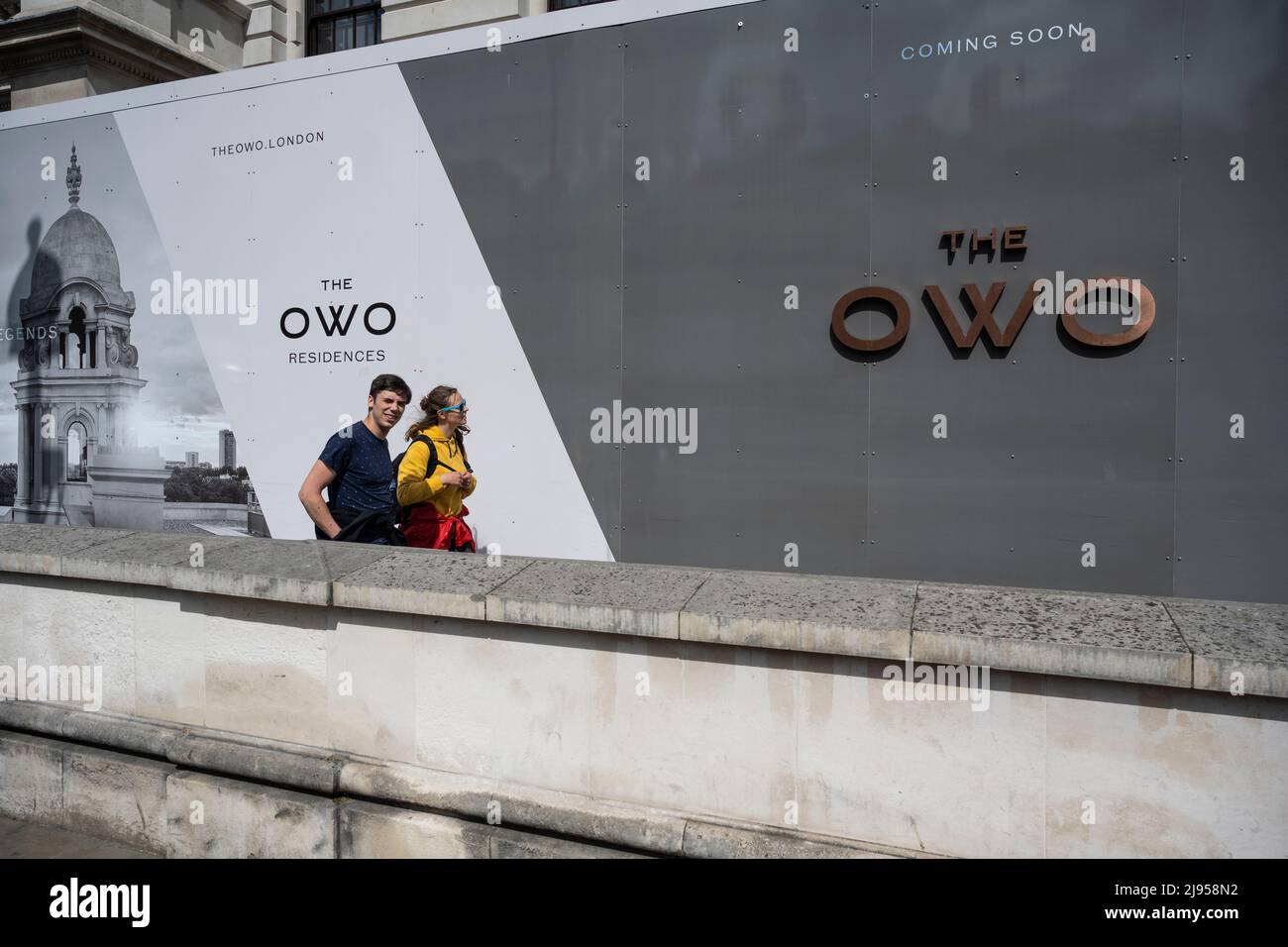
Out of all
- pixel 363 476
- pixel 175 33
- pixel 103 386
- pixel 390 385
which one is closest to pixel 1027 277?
pixel 390 385

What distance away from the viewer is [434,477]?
4.53 metres

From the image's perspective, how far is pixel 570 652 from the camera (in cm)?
289

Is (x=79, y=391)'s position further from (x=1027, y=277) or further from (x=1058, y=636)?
(x=1058, y=636)

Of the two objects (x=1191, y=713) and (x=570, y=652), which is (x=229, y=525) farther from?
(x=1191, y=713)

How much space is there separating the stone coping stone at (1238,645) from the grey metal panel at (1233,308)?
1.21m

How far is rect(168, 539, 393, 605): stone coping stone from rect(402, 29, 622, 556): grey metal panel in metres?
1.31

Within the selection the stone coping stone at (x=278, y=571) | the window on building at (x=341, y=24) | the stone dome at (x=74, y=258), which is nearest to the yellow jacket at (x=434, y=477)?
the stone coping stone at (x=278, y=571)

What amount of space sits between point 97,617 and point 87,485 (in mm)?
2286

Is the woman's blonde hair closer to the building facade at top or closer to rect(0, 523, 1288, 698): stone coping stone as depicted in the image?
rect(0, 523, 1288, 698): stone coping stone

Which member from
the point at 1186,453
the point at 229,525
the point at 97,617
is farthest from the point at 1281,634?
the point at 229,525

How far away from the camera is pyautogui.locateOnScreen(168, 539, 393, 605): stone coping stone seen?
323 cm

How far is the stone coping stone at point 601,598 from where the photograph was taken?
273 cm

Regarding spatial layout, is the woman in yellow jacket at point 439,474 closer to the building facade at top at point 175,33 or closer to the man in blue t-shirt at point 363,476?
the man in blue t-shirt at point 363,476

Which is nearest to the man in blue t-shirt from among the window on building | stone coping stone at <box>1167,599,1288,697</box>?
stone coping stone at <box>1167,599,1288,697</box>
